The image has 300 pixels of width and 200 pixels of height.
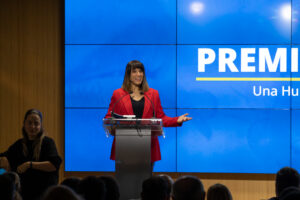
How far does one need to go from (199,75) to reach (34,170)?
2832 mm

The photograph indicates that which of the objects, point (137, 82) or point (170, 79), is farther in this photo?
point (170, 79)

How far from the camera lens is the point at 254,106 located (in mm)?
5652

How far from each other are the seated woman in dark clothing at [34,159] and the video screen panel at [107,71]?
2066mm

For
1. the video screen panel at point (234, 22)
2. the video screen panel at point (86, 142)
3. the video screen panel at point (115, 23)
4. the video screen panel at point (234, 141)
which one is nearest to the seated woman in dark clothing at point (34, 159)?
the video screen panel at point (86, 142)

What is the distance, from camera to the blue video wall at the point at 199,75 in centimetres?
563

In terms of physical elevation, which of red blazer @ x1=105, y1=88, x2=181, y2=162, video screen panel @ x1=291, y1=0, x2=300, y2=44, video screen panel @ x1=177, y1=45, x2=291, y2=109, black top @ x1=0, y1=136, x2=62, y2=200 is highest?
video screen panel @ x1=291, y1=0, x2=300, y2=44

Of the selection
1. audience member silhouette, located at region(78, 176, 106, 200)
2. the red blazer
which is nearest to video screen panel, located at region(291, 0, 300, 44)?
the red blazer

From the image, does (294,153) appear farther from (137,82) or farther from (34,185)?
(34,185)

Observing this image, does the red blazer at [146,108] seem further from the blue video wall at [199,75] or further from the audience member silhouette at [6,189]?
the audience member silhouette at [6,189]

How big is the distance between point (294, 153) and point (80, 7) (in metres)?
3.52

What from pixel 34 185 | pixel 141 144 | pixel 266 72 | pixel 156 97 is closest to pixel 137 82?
pixel 156 97

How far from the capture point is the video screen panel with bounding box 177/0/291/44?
564 cm

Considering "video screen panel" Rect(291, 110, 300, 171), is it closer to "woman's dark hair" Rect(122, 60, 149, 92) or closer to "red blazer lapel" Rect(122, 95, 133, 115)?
"woman's dark hair" Rect(122, 60, 149, 92)

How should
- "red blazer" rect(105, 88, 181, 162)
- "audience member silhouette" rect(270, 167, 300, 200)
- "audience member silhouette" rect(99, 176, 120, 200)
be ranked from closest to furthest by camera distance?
"audience member silhouette" rect(99, 176, 120, 200) < "audience member silhouette" rect(270, 167, 300, 200) < "red blazer" rect(105, 88, 181, 162)
